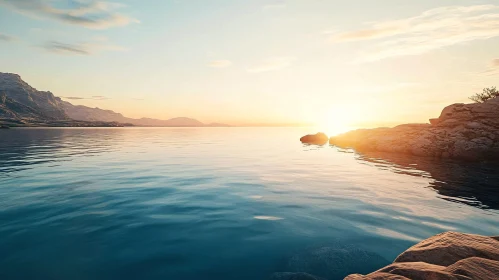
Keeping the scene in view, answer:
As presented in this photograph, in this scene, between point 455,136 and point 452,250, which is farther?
point 455,136

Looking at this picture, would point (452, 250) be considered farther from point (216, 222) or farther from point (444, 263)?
point (216, 222)

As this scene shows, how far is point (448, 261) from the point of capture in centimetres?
401

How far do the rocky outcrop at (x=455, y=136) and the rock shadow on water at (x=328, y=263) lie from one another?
2637cm

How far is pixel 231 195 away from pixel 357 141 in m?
33.7

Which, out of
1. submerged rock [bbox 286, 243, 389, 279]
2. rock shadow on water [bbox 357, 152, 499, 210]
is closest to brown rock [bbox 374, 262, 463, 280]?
submerged rock [bbox 286, 243, 389, 279]

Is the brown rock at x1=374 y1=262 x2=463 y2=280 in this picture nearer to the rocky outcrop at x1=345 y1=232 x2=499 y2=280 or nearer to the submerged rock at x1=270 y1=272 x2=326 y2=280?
the rocky outcrop at x1=345 y1=232 x2=499 y2=280

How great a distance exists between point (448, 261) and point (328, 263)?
222 cm

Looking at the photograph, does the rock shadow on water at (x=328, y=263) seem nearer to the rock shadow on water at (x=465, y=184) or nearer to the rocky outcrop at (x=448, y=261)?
the rocky outcrop at (x=448, y=261)

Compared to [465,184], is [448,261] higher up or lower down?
higher up

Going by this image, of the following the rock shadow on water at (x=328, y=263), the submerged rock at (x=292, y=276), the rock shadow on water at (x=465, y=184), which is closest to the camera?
the submerged rock at (x=292, y=276)

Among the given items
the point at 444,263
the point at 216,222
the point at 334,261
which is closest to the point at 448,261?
the point at 444,263

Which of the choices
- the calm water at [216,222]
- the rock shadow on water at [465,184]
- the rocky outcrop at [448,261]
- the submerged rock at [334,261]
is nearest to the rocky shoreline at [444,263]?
the rocky outcrop at [448,261]

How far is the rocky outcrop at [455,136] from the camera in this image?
2367 centimetres

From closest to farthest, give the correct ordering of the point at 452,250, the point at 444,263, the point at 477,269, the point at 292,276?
the point at 477,269, the point at 444,263, the point at 452,250, the point at 292,276
